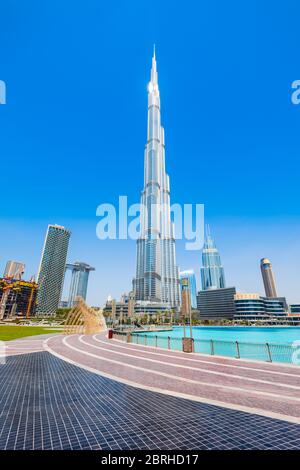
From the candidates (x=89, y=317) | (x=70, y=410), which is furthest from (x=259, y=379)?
(x=89, y=317)

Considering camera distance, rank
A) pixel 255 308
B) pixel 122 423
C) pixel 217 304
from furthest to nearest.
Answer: pixel 217 304 → pixel 255 308 → pixel 122 423

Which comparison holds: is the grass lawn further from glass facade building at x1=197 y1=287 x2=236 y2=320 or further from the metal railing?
glass facade building at x1=197 y1=287 x2=236 y2=320

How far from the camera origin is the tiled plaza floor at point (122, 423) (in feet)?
14.6

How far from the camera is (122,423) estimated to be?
5.39 meters

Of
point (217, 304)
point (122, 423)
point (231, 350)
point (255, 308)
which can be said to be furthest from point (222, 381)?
point (217, 304)

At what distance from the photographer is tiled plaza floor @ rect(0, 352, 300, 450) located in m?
4.46

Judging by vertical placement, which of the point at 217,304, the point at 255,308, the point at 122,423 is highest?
the point at 217,304

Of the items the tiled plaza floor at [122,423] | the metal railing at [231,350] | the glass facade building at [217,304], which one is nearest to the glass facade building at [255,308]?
the glass facade building at [217,304]

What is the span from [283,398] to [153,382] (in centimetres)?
454

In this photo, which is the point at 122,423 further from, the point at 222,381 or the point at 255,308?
the point at 255,308

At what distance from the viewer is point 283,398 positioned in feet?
23.3

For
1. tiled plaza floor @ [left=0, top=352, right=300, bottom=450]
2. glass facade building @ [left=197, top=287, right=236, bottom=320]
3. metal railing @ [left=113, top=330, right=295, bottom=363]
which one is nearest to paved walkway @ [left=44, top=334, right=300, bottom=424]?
tiled plaza floor @ [left=0, top=352, right=300, bottom=450]
